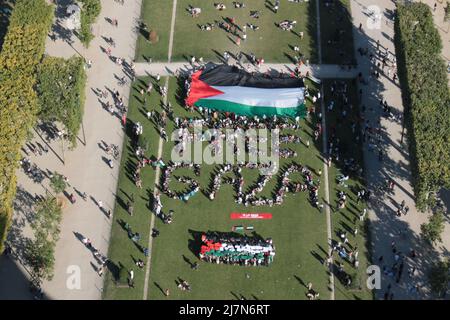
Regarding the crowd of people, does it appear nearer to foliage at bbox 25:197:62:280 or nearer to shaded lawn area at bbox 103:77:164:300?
shaded lawn area at bbox 103:77:164:300

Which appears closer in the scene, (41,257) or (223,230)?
(41,257)

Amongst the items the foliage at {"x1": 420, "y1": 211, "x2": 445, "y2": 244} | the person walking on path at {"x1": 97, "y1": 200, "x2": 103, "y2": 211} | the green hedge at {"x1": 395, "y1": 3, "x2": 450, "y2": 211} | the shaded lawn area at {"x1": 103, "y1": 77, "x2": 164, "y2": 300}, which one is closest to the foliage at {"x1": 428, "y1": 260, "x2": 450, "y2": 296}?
the foliage at {"x1": 420, "y1": 211, "x2": 445, "y2": 244}

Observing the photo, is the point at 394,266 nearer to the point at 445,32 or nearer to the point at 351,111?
the point at 351,111

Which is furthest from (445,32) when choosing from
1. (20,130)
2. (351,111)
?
(20,130)

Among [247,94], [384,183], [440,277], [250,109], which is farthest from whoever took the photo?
[247,94]

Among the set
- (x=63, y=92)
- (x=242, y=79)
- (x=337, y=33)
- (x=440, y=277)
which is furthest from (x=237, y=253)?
(x=337, y=33)

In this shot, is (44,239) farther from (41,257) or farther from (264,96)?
(264,96)
